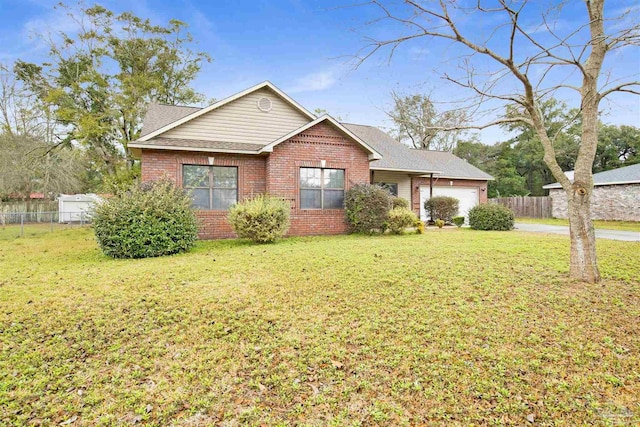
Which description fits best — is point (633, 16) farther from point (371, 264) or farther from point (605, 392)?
point (371, 264)

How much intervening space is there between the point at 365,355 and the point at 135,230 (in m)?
7.03

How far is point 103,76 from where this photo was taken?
1938 centimetres

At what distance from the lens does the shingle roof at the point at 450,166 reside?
62.4 ft

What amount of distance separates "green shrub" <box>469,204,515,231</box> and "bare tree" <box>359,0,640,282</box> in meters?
9.39

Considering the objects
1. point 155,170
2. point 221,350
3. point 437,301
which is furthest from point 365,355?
point 155,170

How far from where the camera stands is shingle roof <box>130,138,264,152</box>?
10.6 meters

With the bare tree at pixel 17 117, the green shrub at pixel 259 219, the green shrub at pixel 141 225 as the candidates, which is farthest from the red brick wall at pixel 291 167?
the bare tree at pixel 17 117

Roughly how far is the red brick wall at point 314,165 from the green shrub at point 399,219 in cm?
167

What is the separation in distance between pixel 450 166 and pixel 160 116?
15.9 metres

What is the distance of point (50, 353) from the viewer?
3.39 meters

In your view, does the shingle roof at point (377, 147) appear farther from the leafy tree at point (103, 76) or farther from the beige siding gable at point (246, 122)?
the leafy tree at point (103, 76)

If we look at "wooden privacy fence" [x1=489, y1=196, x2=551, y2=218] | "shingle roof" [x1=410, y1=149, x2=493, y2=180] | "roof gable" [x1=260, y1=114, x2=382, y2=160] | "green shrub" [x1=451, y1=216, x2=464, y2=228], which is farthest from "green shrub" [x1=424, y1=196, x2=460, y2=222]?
"wooden privacy fence" [x1=489, y1=196, x2=551, y2=218]

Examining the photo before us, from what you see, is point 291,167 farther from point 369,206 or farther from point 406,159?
point 406,159

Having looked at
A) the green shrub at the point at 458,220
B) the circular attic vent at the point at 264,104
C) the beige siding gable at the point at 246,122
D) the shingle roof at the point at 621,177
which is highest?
the circular attic vent at the point at 264,104
